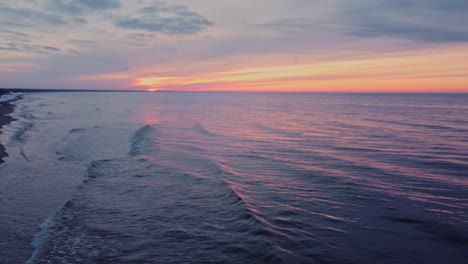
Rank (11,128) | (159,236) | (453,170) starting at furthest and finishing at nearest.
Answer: (11,128) → (453,170) → (159,236)

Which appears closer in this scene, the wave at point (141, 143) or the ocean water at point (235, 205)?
the ocean water at point (235, 205)

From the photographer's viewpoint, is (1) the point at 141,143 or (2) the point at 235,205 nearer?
(2) the point at 235,205

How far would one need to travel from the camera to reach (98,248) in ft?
28.2

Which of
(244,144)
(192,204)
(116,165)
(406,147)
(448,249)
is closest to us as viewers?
(448,249)

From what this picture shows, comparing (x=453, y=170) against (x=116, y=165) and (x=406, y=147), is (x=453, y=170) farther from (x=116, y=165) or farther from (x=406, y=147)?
(x=116, y=165)

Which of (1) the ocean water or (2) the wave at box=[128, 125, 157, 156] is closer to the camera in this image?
(1) the ocean water

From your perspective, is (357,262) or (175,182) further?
(175,182)

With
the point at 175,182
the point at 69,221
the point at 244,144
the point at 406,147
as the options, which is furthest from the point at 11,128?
the point at 406,147

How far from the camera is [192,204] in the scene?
11.9m

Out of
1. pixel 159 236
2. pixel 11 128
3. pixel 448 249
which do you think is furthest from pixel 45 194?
pixel 11 128

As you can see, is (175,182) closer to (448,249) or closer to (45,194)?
(45,194)

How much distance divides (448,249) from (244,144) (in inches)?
687

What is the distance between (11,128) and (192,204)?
1126 inches

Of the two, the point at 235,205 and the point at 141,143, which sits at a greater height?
the point at 141,143
